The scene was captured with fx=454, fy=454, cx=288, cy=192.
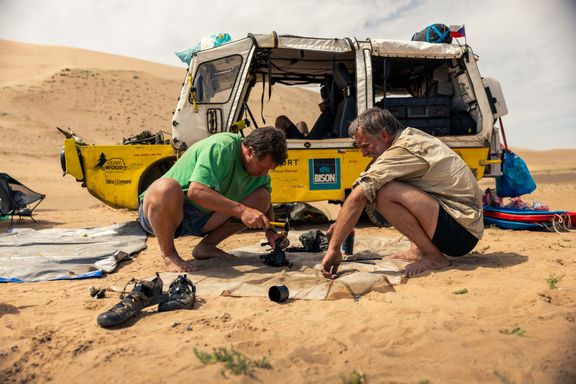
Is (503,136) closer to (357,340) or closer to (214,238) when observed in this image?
(214,238)

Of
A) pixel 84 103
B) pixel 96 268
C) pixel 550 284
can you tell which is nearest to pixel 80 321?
pixel 96 268

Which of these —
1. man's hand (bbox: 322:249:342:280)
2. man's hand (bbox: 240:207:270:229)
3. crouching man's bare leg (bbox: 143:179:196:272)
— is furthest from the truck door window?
man's hand (bbox: 322:249:342:280)

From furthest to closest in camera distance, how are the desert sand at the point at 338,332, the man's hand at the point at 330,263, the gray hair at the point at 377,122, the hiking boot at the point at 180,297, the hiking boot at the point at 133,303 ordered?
the gray hair at the point at 377,122 < the man's hand at the point at 330,263 < the hiking boot at the point at 180,297 < the hiking boot at the point at 133,303 < the desert sand at the point at 338,332

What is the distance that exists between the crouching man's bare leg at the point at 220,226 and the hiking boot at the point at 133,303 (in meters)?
1.22

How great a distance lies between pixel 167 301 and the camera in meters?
2.71

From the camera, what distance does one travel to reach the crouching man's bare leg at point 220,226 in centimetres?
398

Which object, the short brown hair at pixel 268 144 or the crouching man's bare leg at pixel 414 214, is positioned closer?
the crouching man's bare leg at pixel 414 214

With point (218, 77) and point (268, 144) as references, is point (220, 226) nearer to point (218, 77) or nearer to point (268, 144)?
point (268, 144)

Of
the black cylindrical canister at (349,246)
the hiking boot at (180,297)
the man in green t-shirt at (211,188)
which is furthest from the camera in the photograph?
the black cylindrical canister at (349,246)

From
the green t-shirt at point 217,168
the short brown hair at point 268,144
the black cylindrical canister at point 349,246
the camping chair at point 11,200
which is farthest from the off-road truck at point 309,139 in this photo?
the short brown hair at point 268,144

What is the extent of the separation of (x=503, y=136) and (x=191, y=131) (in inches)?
172

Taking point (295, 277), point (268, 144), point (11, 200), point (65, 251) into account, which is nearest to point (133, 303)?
point (295, 277)

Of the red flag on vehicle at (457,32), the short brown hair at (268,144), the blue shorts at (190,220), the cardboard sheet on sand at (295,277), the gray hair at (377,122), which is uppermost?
the red flag on vehicle at (457,32)

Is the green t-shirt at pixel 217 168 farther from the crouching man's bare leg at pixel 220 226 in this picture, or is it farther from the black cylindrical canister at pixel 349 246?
the black cylindrical canister at pixel 349 246
